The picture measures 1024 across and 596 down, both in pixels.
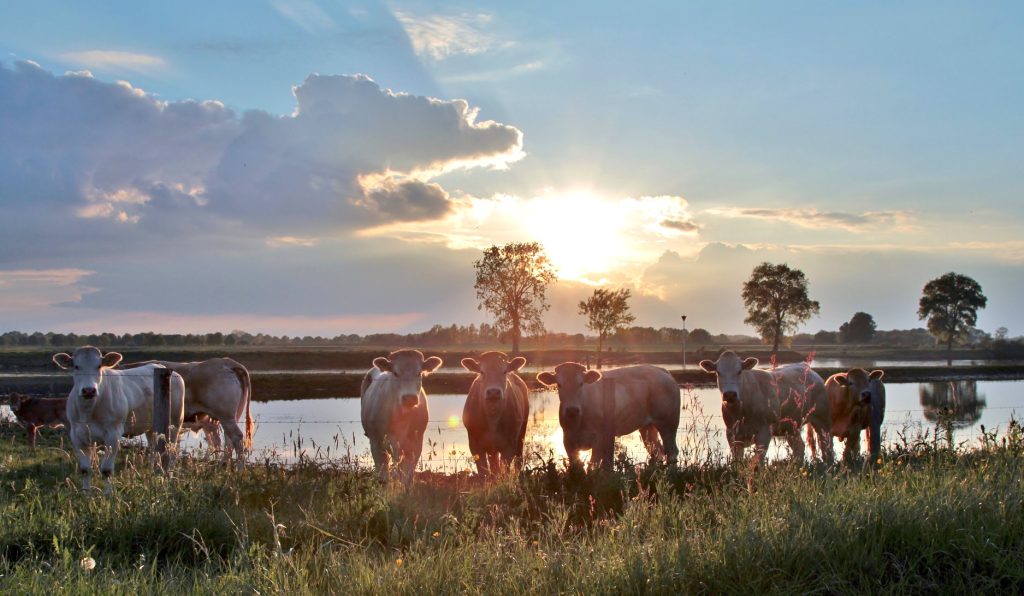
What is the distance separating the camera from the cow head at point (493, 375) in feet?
37.8

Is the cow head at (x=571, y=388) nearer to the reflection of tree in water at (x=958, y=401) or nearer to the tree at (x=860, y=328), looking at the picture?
the reflection of tree in water at (x=958, y=401)

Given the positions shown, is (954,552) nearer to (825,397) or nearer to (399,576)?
(399,576)

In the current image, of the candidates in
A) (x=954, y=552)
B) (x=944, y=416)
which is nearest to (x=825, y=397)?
(x=944, y=416)

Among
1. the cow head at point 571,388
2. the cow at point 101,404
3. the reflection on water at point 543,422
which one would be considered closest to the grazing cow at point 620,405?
the cow head at point 571,388

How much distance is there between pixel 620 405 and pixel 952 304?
90066 mm

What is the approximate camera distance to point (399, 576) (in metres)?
4.96

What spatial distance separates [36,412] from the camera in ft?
53.9

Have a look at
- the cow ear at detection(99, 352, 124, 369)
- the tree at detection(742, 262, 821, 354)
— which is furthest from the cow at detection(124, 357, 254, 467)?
the tree at detection(742, 262, 821, 354)

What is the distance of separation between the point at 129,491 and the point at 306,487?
180 cm

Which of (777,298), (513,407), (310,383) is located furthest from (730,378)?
(777,298)

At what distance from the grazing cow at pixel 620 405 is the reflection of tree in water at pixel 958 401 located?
752cm

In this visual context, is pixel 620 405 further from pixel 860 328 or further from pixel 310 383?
pixel 860 328

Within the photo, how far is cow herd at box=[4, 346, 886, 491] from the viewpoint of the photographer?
11555mm

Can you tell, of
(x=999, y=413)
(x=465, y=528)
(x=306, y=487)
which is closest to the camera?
(x=465, y=528)
